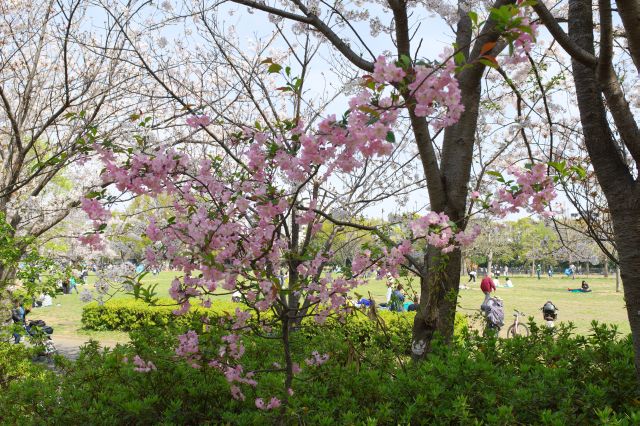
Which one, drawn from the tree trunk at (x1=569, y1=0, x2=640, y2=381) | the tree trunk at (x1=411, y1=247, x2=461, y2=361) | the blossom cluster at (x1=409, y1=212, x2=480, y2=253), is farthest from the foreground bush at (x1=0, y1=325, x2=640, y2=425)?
the blossom cluster at (x1=409, y1=212, x2=480, y2=253)

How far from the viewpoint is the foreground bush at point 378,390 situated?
8.28ft

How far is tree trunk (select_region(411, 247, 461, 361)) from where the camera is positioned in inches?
147

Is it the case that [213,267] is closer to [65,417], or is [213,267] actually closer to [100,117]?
[65,417]

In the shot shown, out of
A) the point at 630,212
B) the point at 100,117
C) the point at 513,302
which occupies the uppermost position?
the point at 100,117

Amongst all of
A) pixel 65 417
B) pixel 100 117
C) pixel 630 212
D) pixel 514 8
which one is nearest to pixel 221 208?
pixel 65 417

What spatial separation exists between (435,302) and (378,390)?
47.2 inches

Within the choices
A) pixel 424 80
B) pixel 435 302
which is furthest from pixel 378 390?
pixel 424 80

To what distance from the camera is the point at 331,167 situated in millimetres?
2484

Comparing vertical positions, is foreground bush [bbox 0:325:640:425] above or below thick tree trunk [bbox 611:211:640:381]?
below

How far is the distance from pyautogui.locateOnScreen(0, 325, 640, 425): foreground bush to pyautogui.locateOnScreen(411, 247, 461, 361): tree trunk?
25 cm

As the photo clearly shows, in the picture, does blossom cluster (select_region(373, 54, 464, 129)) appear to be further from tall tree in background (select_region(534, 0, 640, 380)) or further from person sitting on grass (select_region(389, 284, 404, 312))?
person sitting on grass (select_region(389, 284, 404, 312))

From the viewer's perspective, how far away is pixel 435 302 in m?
3.79

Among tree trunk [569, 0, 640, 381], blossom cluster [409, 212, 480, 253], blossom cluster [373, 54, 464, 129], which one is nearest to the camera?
blossom cluster [373, 54, 464, 129]

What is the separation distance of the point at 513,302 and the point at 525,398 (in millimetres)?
19833
